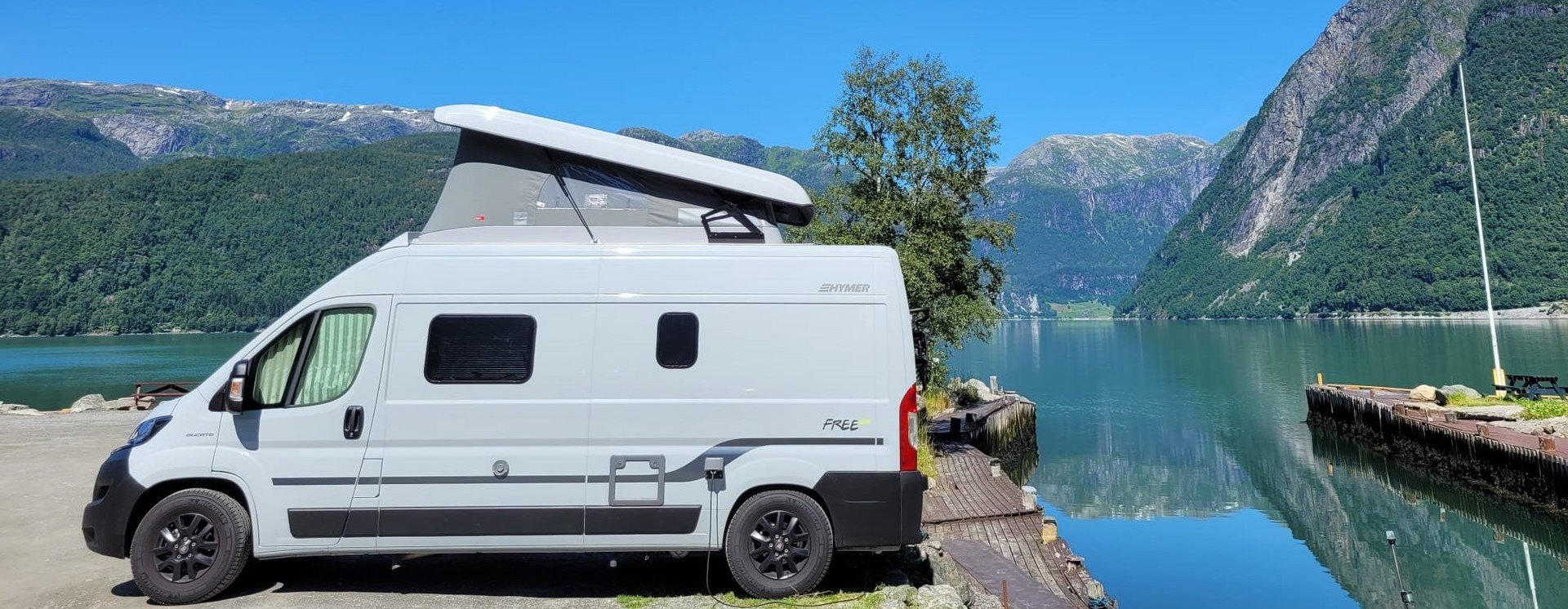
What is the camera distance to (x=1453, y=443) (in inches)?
1156

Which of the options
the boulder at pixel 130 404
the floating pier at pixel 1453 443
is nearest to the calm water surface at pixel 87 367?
the boulder at pixel 130 404

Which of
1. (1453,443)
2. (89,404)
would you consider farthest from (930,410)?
(89,404)

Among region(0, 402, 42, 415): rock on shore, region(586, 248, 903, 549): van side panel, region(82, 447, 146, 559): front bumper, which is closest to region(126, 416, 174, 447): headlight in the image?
region(82, 447, 146, 559): front bumper

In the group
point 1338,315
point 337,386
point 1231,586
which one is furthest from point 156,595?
point 1338,315

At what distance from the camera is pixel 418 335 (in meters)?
7.50

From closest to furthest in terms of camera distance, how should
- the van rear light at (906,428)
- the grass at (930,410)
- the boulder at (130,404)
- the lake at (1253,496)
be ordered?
the van rear light at (906,428) < the grass at (930,410) < the lake at (1253,496) < the boulder at (130,404)

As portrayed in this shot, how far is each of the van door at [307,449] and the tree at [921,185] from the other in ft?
59.4

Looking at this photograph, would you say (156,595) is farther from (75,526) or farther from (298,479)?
(75,526)

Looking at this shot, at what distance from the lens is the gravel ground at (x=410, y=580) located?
7566mm

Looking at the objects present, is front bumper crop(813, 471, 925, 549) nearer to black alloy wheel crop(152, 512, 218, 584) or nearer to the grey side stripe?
the grey side stripe

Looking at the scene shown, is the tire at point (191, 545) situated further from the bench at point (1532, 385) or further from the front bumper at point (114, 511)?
the bench at point (1532, 385)

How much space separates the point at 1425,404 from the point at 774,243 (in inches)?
1488

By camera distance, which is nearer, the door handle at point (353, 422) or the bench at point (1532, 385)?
the door handle at point (353, 422)

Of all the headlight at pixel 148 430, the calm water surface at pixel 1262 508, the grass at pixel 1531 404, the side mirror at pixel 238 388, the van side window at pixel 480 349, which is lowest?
the calm water surface at pixel 1262 508
